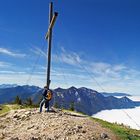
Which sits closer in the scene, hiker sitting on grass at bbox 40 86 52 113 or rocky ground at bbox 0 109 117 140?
rocky ground at bbox 0 109 117 140

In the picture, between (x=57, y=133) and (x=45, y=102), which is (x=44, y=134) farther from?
(x=45, y=102)

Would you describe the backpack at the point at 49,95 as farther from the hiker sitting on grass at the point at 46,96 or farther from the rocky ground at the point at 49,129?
the rocky ground at the point at 49,129

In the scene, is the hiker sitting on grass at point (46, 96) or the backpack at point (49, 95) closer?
the hiker sitting on grass at point (46, 96)

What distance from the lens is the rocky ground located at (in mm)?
23547

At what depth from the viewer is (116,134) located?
2575cm

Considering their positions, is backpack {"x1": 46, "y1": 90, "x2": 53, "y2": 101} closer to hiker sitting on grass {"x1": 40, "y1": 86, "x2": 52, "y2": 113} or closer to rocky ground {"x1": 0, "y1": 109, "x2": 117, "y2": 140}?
hiker sitting on grass {"x1": 40, "y1": 86, "x2": 52, "y2": 113}

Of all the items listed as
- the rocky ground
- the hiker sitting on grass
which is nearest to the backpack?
the hiker sitting on grass

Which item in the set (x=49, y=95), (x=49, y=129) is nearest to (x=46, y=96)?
(x=49, y=95)

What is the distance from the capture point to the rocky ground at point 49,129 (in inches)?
927

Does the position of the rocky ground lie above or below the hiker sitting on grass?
below

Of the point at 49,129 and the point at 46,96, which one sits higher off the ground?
the point at 46,96

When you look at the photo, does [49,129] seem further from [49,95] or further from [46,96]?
[46,96]

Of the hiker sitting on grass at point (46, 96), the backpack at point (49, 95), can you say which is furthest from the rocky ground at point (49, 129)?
the backpack at point (49, 95)

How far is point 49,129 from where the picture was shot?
82.4 ft
